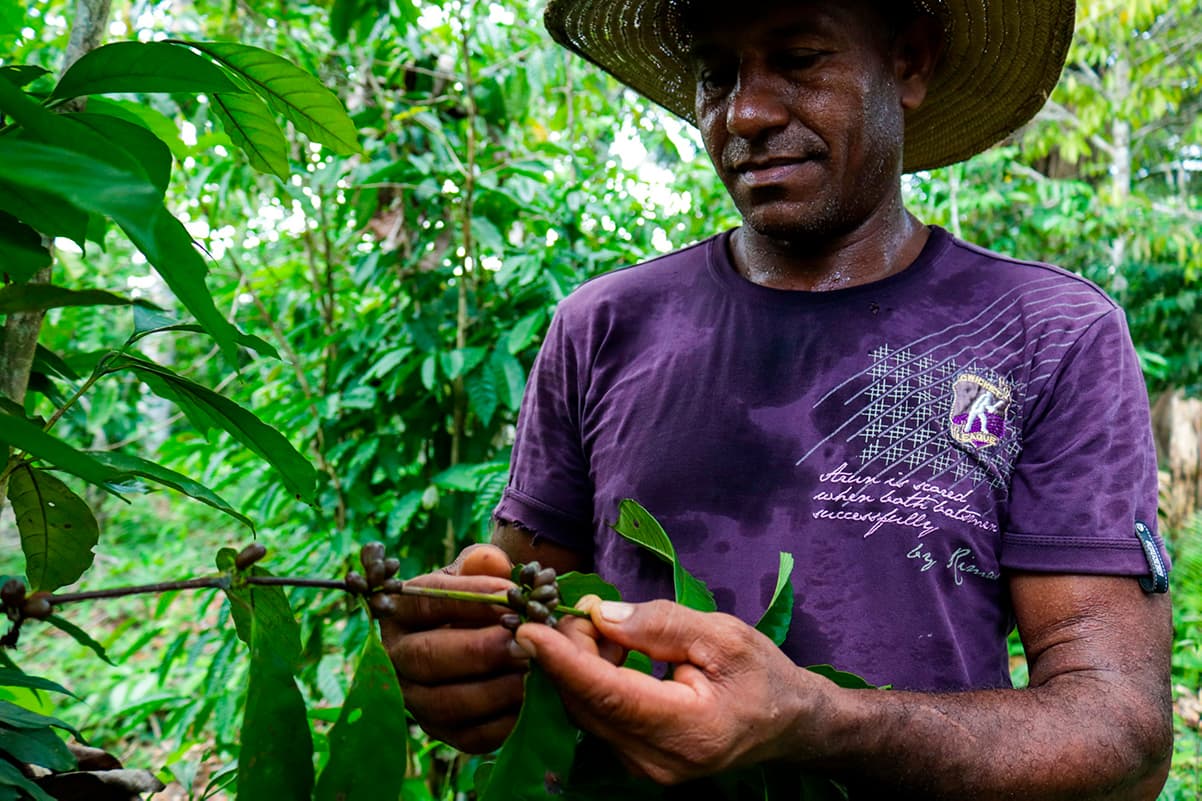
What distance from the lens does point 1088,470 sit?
1.12m

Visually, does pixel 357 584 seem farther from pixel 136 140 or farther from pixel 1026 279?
pixel 1026 279

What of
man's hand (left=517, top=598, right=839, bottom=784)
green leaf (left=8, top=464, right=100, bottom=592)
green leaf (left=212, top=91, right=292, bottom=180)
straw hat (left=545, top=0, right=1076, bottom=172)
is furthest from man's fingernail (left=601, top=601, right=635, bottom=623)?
straw hat (left=545, top=0, right=1076, bottom=172)

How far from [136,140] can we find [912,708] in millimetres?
811

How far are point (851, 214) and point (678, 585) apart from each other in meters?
0.64

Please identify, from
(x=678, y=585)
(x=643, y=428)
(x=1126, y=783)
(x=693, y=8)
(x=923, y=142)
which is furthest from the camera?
(x=923, y=142)

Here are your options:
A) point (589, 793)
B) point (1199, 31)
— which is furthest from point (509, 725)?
point (1199, 31)

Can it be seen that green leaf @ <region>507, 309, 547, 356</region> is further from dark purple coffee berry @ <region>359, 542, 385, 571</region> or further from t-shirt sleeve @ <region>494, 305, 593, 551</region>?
dark purple coffee berry @ <region>359, 542, 385, 571</region>

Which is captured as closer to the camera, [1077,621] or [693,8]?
[1077,621]

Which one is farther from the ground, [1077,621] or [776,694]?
[776,694]

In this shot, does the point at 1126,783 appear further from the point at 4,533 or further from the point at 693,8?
the point at 4,533

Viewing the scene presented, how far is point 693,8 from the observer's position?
1403 mm

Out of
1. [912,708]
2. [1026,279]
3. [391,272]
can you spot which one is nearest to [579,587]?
[912,708]

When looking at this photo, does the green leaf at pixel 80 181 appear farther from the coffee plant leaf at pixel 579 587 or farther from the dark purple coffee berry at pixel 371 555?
the coffee plant leaf at pixel 579 587

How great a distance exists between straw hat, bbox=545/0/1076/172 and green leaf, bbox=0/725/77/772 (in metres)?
1.25
